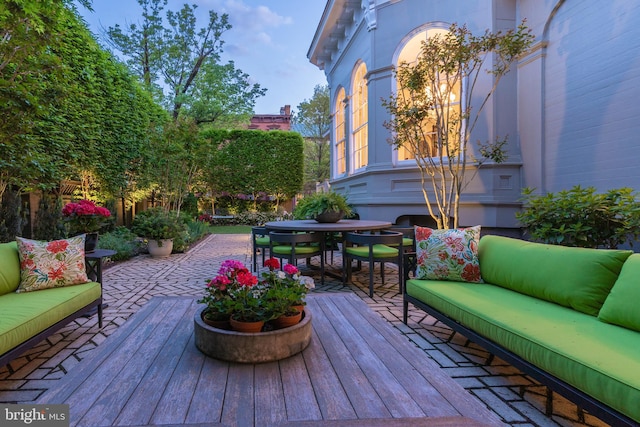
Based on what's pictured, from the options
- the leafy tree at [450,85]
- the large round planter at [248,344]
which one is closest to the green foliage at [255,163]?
the leafy tree at [450,85]

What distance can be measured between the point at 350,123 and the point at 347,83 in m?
1.08

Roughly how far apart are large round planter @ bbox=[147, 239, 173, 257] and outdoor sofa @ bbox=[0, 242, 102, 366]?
4065mm

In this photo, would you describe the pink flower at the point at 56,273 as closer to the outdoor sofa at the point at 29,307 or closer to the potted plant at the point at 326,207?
the outdoor sofa at the point at 29,307

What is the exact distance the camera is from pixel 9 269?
252 centimetres

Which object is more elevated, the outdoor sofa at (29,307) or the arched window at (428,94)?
the arched window at (428,94)

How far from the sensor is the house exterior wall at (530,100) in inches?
163

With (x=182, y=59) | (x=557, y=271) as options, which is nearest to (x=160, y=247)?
(x=557, y=271)

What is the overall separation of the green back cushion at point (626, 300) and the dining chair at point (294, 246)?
9.99 ft

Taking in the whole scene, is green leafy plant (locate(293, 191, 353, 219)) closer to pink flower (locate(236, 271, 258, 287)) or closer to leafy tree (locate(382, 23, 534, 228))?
leafy tree (locate(382, 23, 534, 228))

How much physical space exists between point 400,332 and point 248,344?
179 centimetres

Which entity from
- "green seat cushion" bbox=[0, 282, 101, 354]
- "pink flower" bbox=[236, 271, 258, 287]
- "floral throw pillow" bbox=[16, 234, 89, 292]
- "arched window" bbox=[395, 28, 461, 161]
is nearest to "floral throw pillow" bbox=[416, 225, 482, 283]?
"pink flower" bbox=[236, 271, 258, 287]

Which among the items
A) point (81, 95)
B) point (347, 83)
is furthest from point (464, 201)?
point (81, 95)

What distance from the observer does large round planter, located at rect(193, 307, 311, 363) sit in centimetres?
152

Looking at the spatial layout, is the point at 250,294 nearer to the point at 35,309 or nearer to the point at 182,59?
the point at 35,309
